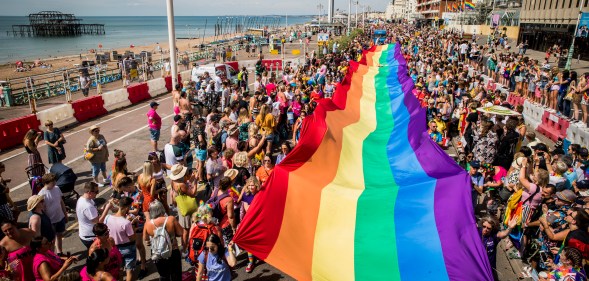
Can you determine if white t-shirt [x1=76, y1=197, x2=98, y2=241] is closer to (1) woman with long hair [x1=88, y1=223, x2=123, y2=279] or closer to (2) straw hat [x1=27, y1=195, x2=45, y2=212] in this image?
(2) straw hat [x1=27, y1=195, x2=45, y2=212]

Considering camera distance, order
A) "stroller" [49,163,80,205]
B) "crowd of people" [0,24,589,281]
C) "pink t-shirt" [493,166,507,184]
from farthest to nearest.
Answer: "pink t-shirt" [493,166,507,184], "stroller" [49,163,80,205], "crowd of people" [0,24,589,281]

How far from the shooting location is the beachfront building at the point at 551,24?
30.5 m

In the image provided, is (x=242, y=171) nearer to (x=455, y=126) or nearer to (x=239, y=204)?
(x=239, y=204)

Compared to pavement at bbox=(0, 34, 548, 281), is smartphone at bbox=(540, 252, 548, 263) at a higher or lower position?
higher

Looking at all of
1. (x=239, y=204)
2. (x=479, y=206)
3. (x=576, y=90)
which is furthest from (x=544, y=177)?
(x=576, y=90)

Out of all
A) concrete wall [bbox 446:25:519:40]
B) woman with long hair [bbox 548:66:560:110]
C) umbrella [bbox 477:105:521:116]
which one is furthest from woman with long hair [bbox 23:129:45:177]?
concrete wall [bbox 446:25:519:40]

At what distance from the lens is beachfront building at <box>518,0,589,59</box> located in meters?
30.5

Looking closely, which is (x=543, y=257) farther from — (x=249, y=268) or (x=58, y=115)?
(x=58, y=115)

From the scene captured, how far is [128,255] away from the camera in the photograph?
18.3 feet

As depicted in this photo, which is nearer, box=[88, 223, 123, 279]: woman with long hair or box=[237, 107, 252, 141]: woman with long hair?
box=[88, 223, 123, 279]: woman with long hair

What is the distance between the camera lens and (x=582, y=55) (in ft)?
101

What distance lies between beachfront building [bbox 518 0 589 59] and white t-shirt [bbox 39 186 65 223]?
32.5 m

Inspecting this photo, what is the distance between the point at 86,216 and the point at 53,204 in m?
0.78

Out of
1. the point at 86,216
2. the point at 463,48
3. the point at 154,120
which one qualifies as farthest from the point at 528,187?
the point at 463,48
